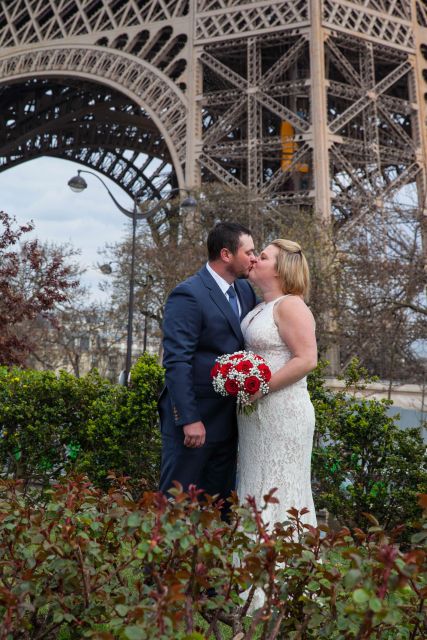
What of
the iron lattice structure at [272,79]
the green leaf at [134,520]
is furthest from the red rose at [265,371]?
the iron lattice structure at [272,79]

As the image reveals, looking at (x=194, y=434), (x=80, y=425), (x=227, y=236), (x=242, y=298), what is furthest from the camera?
(x=80, y=425)

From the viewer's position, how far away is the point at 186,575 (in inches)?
83.3

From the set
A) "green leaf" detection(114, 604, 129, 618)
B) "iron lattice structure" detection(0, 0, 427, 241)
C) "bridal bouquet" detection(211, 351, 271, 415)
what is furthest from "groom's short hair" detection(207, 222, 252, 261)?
"iron lattice structure" detection(0, 0, 427, 241)

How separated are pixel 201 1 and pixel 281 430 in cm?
2561

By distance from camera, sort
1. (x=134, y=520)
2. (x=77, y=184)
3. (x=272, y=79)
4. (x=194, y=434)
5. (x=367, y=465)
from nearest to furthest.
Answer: (x=134, y=520)
(x=194, y=434)
(x=367, y=465)
(x=77, y=184)
(x=272, y=79)

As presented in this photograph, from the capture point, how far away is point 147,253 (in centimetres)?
2523

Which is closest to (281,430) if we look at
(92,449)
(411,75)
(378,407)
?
(378,407)

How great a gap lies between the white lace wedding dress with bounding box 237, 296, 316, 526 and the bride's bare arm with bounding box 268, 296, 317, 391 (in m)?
0.08

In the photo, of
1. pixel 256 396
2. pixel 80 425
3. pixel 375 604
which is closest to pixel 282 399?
pixel 256 396

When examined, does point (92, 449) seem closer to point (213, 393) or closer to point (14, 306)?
point (213, 393)

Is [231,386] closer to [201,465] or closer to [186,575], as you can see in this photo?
[201,465]

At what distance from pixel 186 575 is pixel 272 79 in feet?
82.3

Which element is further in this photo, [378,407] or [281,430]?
[378,407]

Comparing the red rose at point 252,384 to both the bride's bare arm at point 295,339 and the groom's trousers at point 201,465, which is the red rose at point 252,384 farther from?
the groom's trousers at point 201,465
